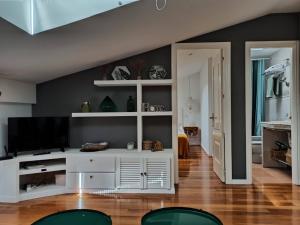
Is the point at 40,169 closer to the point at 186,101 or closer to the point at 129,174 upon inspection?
the point at 129,174

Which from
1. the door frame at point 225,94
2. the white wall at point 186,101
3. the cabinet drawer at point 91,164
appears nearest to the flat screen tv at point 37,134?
the cabinet drawer at point 91,164

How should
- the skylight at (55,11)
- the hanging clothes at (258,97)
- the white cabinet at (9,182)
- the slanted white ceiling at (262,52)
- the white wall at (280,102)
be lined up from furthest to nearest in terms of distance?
the hanging clothes at (258,97)
the slanted white ceiling at (262,52)
the white wall at (280,102)
the white cabinet at (9,182)
the skylight at (55,11)

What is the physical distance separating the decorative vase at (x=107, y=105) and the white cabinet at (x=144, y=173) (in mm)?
825

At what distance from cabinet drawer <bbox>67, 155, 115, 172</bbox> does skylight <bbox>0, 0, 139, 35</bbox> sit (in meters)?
1.93

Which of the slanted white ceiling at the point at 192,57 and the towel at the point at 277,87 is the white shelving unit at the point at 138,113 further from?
the towel at the point at 277,87

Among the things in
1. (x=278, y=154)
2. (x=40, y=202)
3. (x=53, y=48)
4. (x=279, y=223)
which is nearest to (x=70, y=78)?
(x=53, y=48)

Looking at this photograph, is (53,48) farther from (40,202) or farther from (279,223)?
(279,223)

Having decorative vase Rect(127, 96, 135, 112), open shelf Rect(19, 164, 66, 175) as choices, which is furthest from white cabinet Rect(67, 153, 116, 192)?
decorative vase Rect(127, 96, 135, 112)

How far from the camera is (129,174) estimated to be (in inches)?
141

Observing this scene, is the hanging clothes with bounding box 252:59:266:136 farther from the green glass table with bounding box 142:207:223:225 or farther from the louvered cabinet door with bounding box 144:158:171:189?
the green glass table with bounding box 142:207:223:225

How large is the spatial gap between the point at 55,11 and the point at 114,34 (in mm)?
806

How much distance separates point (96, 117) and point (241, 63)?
8.21 ft

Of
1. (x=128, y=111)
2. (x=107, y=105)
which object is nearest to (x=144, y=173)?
(x=128, y=111)

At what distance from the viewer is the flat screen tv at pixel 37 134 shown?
3514 millimetres
